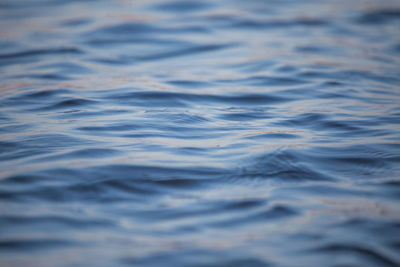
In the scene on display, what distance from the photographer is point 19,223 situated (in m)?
2.40

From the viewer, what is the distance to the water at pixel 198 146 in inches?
90.4

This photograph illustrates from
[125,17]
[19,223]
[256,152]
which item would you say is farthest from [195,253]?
[125,17]

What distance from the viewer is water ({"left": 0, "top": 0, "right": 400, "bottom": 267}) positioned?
230cm

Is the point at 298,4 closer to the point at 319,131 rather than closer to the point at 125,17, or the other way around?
the point at 125,17

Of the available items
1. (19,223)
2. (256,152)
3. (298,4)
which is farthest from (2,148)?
(298,4)

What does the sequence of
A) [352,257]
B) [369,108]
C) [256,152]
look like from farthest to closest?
[369,108] < [256,152] < [352,257]

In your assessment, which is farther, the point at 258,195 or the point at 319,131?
the point at 319,131

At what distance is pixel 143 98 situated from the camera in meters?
4.54

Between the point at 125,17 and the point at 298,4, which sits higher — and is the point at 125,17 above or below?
below

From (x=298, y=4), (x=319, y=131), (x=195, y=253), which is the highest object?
(x=298, y=4)

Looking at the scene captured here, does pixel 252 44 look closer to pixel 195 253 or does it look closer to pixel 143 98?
pixel 143 98

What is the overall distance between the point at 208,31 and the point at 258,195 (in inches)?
186

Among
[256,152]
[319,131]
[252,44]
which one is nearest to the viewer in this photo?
[256,152]

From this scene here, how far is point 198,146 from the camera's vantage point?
11.3 feet
